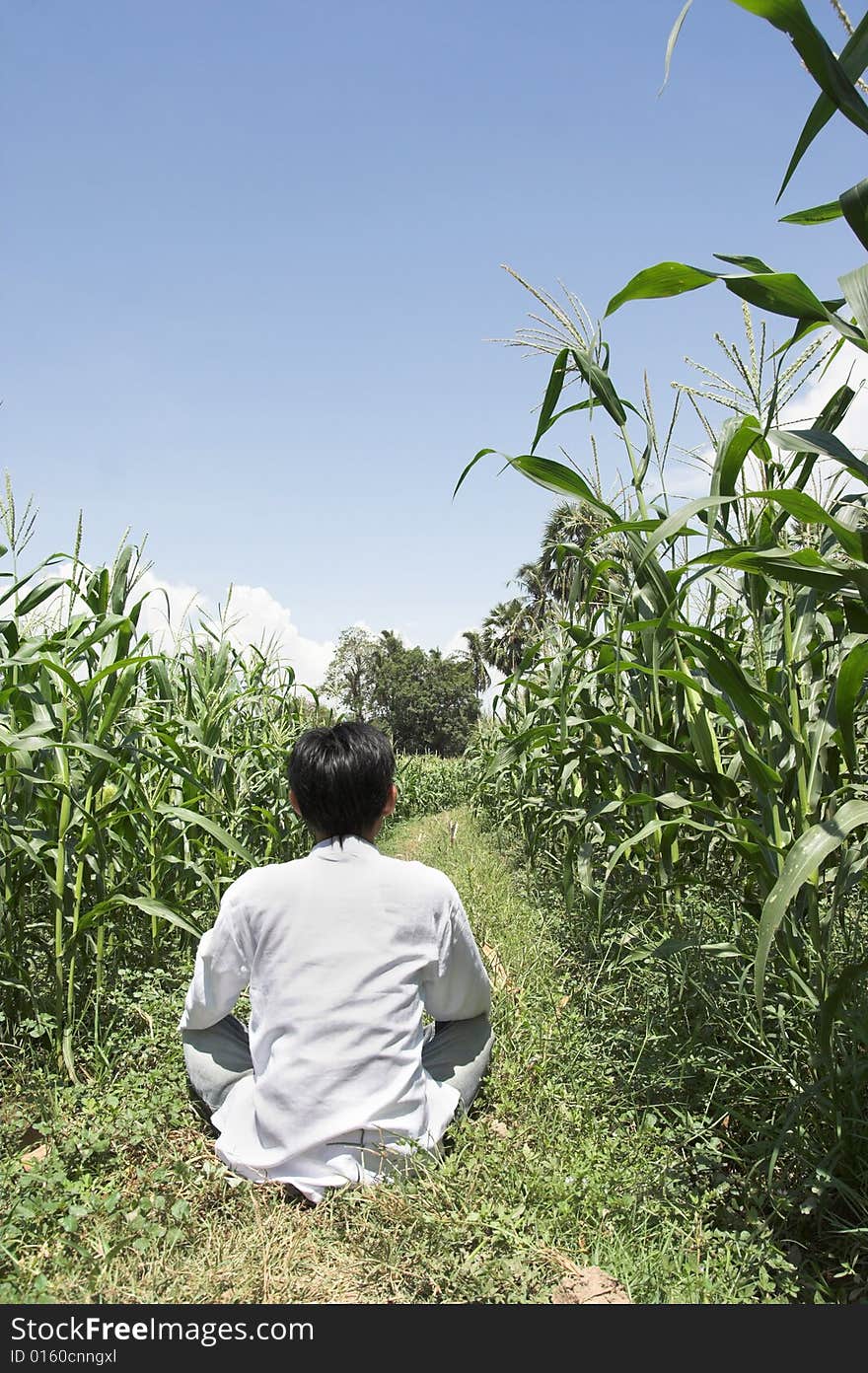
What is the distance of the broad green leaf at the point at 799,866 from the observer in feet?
5.56

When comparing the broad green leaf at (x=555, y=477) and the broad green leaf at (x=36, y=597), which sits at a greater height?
the broad green leaf at (x=555, y=477)

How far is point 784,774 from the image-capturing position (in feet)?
7.97

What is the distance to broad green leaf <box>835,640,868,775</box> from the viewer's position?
1816 mm

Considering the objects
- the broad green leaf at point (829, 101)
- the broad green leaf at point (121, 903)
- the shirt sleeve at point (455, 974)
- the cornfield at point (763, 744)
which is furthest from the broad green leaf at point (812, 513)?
the broad green leaf at point (121, 903)

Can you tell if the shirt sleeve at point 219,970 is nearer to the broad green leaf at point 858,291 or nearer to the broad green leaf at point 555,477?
the broad green leaf at point 555,477

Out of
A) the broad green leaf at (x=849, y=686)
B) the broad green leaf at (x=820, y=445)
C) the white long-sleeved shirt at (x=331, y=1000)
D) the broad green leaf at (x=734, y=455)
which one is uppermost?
the broad green leaf at (x=734, y=455)

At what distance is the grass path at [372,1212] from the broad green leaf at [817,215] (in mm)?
2240

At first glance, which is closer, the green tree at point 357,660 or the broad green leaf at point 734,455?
the broad green leaf at point 734,455

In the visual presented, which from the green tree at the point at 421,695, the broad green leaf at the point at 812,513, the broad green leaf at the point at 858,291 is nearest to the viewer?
the broad green leaf at the point at 858,291

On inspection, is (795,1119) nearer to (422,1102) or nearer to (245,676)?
(422,1102)

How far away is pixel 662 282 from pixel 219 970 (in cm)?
195

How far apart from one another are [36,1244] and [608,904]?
2.51 metres

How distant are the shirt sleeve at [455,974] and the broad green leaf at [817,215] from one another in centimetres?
174

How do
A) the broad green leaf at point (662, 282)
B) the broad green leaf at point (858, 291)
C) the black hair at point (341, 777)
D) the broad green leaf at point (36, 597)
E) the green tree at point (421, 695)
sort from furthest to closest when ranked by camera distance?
the green tree at point (421, 695), the broad green leaf at point (36, 597), the black hair at point (341, 777), the broad green leaf at point (662, 282), the broad green leaf at point (858, 291)
